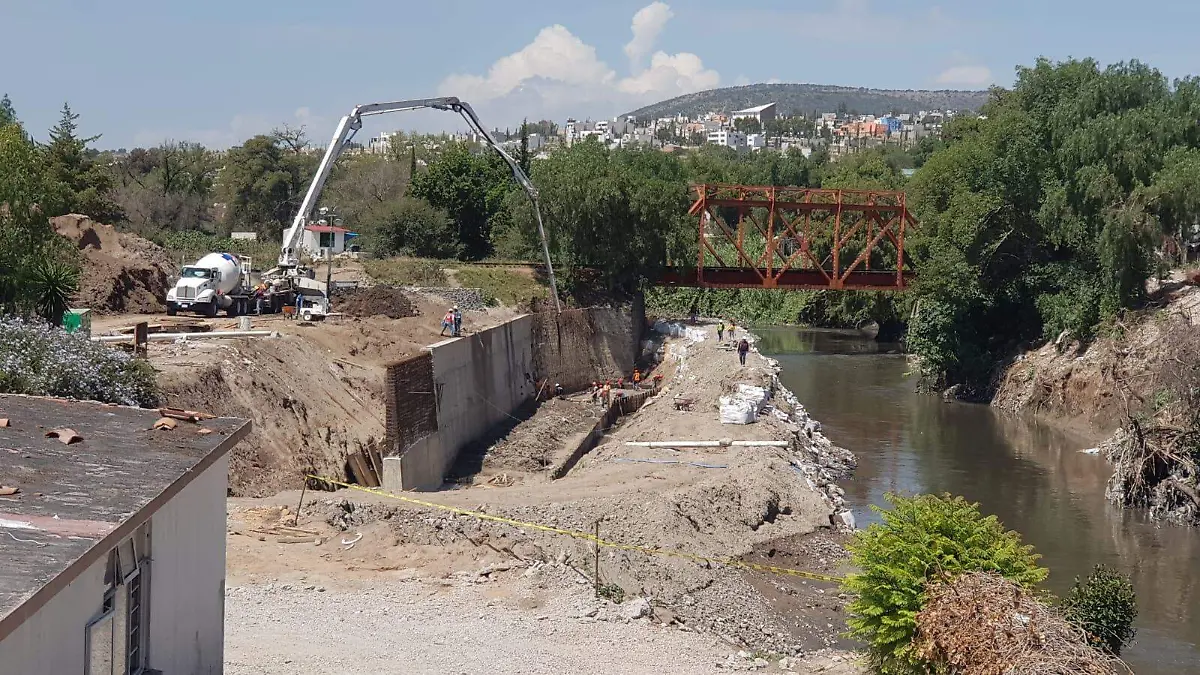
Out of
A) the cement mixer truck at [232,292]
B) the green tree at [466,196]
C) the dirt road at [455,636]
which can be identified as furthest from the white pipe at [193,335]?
the green tree at [466,196]

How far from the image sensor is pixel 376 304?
1714 inches

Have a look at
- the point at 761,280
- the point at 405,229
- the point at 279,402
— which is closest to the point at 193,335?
Answer: the point at 279,402

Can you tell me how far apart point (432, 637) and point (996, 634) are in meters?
7.77

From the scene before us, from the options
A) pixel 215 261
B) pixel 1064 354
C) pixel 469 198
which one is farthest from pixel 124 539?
pixel 469 198

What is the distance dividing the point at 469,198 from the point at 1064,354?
2980 cm

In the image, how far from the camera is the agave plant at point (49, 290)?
27.0m

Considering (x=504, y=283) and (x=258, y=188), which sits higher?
(x=258, y=188)

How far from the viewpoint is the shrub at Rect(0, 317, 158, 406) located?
18.1 meters

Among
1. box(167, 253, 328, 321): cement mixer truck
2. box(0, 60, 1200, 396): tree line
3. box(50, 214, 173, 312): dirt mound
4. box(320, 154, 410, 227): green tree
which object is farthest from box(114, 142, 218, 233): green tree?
box(167, 253, 328, 321): cement mixer truck

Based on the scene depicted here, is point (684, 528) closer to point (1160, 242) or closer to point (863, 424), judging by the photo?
point (863, 424)

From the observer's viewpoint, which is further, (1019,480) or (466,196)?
(466,196)

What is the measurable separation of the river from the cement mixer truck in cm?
1865

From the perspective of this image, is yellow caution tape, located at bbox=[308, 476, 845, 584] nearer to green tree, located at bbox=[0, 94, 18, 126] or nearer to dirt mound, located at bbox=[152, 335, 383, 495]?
dirt mound, located at bbox=[152, 335, 383, 495]

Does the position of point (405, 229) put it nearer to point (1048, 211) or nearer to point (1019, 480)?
point (1048, 211)
